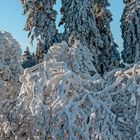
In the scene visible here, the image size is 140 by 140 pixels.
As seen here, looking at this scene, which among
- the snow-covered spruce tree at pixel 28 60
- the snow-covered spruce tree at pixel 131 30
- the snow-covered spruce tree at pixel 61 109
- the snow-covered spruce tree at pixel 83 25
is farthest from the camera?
the snow-covered spruce tree at pixel 28 60

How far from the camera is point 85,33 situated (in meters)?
23.1

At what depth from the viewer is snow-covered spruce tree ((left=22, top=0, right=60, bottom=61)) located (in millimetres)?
23036

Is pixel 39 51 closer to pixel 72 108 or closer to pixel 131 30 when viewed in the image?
pixel 131 30

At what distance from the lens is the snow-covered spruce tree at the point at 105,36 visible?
974 inches

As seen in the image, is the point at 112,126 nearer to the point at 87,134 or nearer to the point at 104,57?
the point at 87,134

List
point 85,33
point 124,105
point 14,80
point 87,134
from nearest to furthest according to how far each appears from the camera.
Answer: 1. point 87,134
2. point 124,105
3. point 14,80
4. point 85,33

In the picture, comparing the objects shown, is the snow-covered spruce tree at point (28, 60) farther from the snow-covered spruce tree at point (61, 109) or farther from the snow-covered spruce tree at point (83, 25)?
the snow-covered spruce tree at point (61, 109)

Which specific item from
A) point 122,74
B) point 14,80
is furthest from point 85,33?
point 122,74

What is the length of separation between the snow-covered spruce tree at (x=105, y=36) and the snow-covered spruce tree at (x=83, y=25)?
2.96 feet

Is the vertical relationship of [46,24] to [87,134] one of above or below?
above

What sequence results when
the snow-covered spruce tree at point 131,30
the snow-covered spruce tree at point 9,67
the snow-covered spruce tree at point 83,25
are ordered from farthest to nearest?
1. the snow-covered spruce tree at point 131,30
2. the snow-covered spruce tree at point 83,25
3. the snow-covered spruce tree at point 9,67

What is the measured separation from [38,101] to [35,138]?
23.3 inches

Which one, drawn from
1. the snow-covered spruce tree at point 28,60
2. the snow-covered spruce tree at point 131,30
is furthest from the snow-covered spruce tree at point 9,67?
the snow-covered spruce tree at point 131,30

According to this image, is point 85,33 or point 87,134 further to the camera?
point 85,33
